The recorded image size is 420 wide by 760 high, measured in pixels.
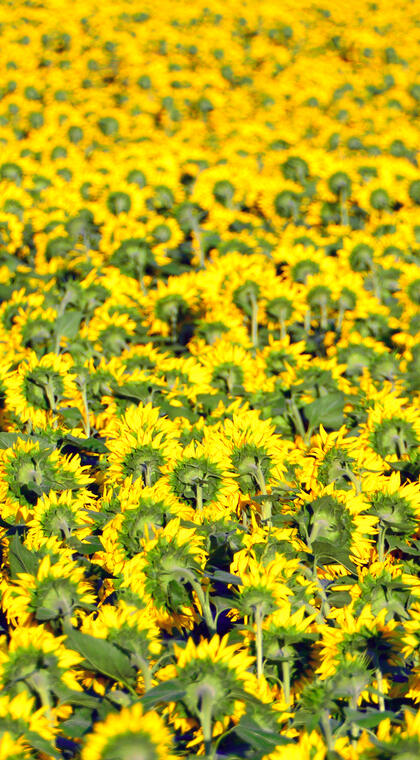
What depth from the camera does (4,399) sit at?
3713 mm

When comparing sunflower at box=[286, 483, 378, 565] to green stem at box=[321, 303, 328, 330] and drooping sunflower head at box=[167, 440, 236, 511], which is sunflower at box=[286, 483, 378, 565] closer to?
drooping sunflower head at box=[167, 440, 236, 511]

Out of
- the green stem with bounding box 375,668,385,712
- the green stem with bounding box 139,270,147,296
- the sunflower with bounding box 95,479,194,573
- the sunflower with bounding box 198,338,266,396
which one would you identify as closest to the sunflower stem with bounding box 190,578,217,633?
the sunflower with bounding box 95,479,194,573

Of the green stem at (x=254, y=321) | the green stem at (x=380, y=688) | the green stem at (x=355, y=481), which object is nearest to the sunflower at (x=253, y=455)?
the green stem at (x=355, y=481)

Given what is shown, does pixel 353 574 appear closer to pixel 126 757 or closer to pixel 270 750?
pixel 270 750

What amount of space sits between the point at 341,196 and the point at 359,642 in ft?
20.2

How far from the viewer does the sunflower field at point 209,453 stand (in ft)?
6.36

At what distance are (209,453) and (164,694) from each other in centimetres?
116

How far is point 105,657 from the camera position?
6.37 ft

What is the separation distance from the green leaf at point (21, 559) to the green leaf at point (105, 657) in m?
0.43

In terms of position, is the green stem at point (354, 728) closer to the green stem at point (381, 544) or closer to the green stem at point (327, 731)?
the green stem at point (327, 731)

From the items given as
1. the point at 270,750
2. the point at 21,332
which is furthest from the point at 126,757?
the point at 21,332

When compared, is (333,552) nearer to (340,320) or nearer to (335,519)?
(335,519)

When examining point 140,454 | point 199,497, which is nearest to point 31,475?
point 140,454

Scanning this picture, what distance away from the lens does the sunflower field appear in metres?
1.94
